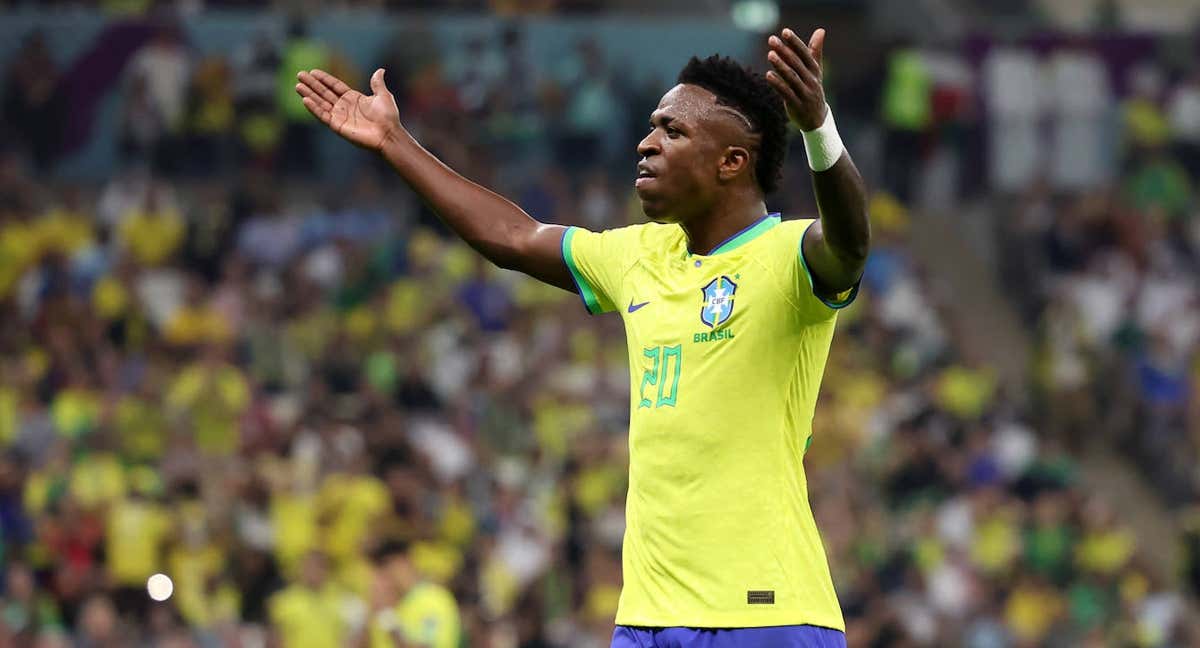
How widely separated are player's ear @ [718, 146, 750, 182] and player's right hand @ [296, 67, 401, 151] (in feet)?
3.41

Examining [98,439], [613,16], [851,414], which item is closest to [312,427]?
[98,439]

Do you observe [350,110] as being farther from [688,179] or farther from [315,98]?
[688,179]

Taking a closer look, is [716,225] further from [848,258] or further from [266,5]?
[266,5]

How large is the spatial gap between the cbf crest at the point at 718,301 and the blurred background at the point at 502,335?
5243 mm

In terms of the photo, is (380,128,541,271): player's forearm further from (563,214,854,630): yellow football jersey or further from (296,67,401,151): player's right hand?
(563,214,854,630): yellow football jersey

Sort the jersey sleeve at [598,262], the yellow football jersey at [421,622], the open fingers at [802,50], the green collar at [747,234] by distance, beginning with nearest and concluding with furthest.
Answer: the open fingers at [802,50] → the green collar at [747,234] → the jersey sleeve at [598,262] → the yellow football jersey at [421,622]

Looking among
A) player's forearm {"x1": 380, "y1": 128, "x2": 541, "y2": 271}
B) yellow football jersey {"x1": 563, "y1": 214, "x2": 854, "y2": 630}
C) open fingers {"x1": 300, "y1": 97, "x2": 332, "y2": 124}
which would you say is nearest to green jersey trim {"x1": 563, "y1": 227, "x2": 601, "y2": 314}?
player's forearm {"x1": 380, "y1": 128, "x2": 541, "y2": 271}

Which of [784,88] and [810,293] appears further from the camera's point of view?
[810,293]

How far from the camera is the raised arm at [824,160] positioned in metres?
4.75

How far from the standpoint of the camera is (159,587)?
39.7 feet

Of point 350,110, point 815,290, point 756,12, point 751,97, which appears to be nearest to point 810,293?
point 815,290

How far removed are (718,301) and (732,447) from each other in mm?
393

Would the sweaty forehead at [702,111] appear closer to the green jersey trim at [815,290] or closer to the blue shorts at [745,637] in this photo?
the green jersey trim at [815,290]

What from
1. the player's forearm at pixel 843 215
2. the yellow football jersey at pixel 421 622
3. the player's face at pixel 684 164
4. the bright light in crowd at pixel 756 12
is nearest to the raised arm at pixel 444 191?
the player's face at pixel 684 164
